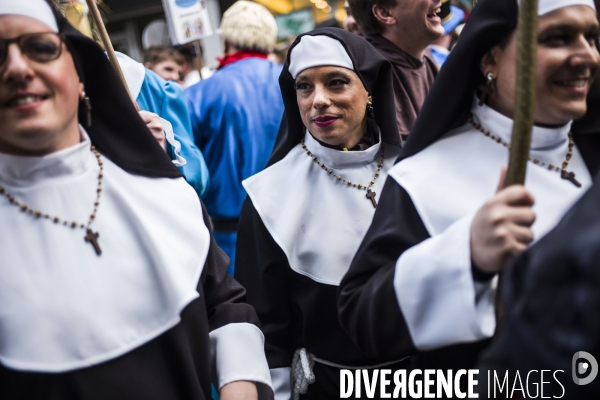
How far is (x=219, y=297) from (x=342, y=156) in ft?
3.06

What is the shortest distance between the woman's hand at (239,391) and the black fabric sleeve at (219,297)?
218 millimetres

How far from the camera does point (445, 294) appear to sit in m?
1.64

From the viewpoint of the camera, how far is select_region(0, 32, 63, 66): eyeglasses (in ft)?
5.87

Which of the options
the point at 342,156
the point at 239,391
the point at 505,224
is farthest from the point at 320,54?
the point at 505,224

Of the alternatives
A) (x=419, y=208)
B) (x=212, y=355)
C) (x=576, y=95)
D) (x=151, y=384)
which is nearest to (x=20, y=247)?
(x=151, y=384)

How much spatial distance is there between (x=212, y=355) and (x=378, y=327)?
0.69 meters

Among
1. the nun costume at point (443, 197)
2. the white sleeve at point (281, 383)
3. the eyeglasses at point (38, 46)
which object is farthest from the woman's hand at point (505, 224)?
the white sleeve at point (281, 383)

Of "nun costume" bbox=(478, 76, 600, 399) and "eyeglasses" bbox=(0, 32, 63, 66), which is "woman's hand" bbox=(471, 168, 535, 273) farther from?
"eyeglasses" bbox=(0, 32, 63, 66)

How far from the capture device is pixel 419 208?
196 cm

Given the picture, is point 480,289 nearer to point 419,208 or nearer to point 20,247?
point 419,208

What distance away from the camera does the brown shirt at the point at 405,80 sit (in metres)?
3.64

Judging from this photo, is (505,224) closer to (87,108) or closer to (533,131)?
(533,131)

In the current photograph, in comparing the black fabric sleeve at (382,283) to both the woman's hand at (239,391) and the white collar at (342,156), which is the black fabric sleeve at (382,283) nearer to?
the woman's hand at (239,391)

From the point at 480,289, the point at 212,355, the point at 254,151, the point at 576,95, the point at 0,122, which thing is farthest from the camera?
the point at 254,151
